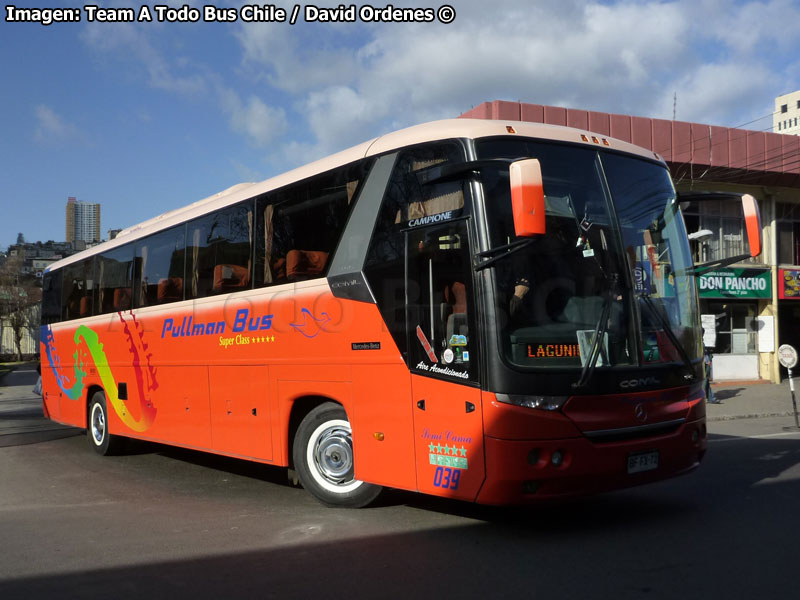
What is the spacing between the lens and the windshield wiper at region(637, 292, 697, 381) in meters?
6.63

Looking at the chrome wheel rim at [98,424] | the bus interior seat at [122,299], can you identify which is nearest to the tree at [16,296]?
the chrome wheel rim at [98,424]

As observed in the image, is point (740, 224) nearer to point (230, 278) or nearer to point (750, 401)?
point (750, 401)

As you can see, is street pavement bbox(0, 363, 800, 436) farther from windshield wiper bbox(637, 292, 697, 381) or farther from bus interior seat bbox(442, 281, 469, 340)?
windshield wiper bbox(637, 292, 697, 381)

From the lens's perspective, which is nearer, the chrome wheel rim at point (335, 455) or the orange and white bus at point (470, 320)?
the orange and white bus at point (470, 320)

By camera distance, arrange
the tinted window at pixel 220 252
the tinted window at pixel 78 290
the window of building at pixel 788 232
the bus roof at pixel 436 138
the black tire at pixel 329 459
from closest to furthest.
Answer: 1. the bus roof at pixel 436 138
2. the black tire at pixel 329 459
3. the tinted window at pixel 220 252
4. the tinted window at pixel 78 290
5. the window of building at pixel 788 232

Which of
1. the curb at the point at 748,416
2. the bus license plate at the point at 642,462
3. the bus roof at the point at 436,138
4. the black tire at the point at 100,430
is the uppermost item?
the bus roof at the point at 436,138

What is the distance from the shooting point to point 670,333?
6754 millimetres

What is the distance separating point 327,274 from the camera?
297 inches

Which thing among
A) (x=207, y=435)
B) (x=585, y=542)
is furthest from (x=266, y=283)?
(x=585, y=542)

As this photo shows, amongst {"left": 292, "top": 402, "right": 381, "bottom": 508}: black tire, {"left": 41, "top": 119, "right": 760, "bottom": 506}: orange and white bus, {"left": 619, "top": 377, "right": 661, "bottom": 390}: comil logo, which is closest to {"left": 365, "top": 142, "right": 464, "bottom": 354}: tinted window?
{"left": 41, "top": 119, "right": 760, "bottom": 506}: orange and white bus

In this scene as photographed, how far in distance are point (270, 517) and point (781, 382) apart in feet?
81.1

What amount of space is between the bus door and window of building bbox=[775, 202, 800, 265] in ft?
81.3

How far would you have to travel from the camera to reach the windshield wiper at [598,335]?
6.01 metres

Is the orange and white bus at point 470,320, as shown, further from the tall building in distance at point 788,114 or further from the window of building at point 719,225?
the tall building in distance at point 788,114
